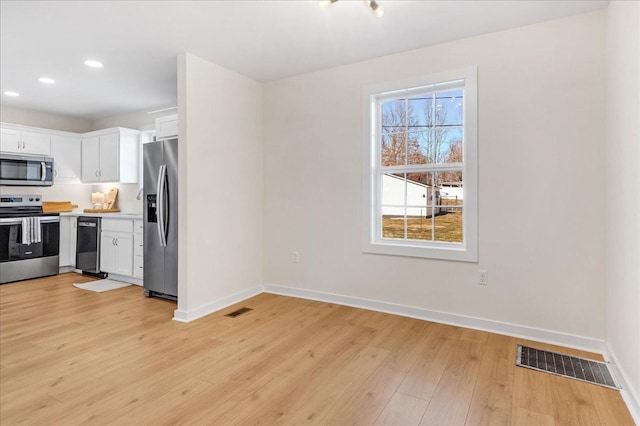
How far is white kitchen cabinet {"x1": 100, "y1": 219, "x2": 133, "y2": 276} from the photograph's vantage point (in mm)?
4672

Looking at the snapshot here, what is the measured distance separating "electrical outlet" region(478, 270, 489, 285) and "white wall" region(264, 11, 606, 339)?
6cm

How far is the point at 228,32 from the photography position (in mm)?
2928

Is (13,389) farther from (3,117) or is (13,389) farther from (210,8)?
(3,117)

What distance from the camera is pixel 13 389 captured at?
81.7 inches

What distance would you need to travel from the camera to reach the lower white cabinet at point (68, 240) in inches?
215

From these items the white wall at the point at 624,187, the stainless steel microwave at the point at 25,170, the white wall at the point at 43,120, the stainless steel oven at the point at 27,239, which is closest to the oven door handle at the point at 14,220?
the stainless steel oven at the point at 27,239

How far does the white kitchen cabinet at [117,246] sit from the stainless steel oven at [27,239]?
0.91m

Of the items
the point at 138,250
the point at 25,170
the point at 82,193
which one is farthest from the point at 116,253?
the point at 82,193

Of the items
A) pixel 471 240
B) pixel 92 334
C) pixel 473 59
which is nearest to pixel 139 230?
pixel 92 334

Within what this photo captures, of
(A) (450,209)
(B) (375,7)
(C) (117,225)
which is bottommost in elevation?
(C) (117,225)

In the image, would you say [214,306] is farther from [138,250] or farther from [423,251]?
[423,251]

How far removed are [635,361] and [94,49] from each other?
470cm

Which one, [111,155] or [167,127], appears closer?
[167,127]

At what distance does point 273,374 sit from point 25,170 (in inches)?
207
